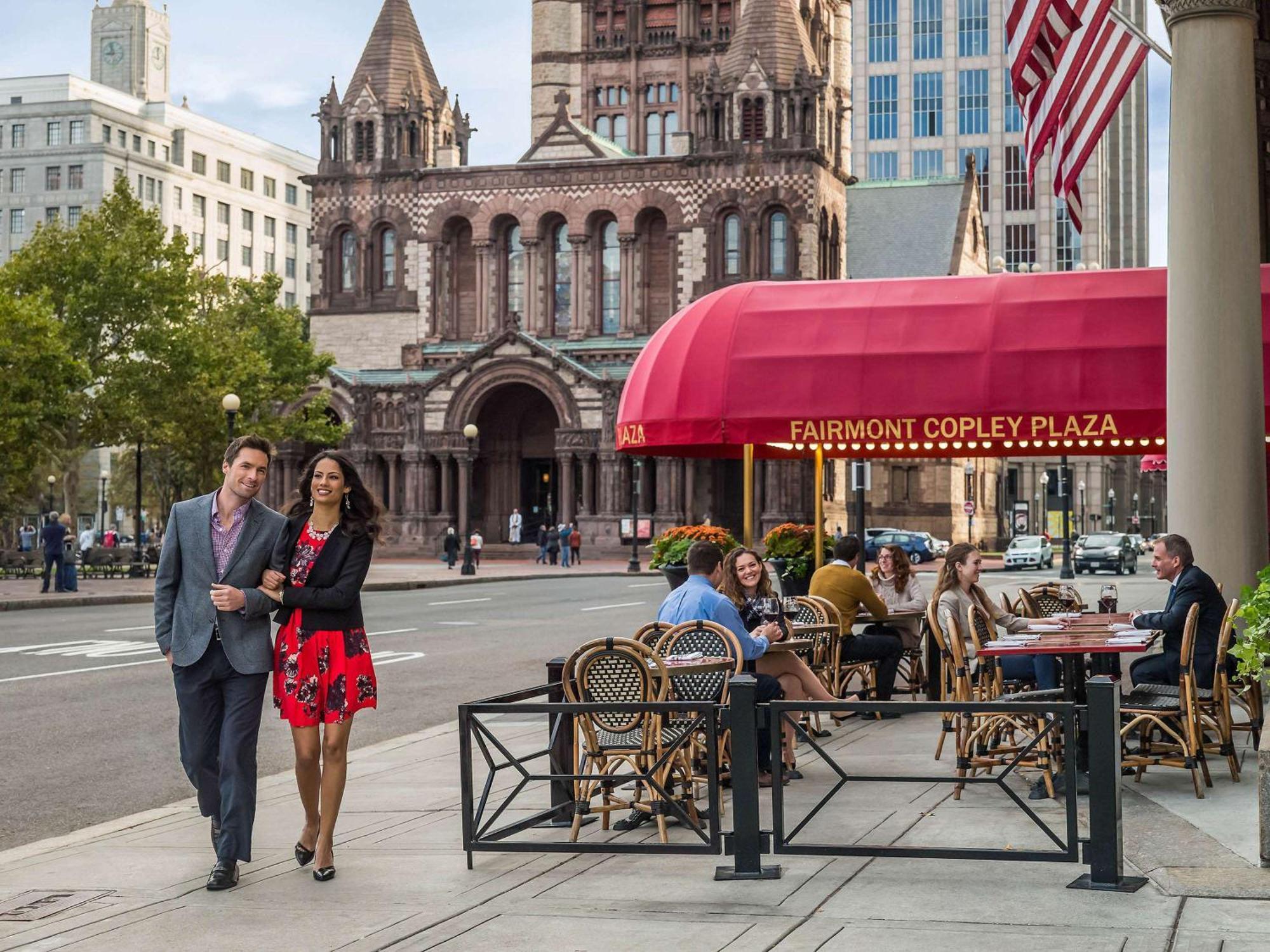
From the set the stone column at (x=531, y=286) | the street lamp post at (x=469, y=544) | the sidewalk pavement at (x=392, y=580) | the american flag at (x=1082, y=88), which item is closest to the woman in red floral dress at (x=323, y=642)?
the american flag at (x=1082, y=88)

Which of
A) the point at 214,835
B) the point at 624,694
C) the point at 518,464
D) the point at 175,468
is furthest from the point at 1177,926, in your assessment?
the point at 175,468

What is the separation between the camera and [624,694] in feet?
28.7

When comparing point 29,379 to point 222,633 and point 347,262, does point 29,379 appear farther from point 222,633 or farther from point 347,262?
point 222,633

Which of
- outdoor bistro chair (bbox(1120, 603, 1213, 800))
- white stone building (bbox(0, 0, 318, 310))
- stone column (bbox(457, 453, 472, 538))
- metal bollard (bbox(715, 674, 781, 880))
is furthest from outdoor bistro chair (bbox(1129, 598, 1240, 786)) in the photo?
white stone building (bbox(0, 0, 318, 310))

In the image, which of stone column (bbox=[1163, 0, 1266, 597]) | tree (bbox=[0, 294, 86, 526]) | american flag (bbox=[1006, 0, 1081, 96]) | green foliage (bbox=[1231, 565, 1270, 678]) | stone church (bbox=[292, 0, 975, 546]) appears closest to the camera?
green foliage (bbox=[1231, 565, 1270, 678])

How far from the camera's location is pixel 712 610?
33.1ft

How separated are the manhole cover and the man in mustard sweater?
8.03 m

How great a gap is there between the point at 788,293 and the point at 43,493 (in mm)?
84888

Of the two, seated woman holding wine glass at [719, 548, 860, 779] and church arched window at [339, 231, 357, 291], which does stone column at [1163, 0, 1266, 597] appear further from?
church arched window at [339, 231, 357, 291]

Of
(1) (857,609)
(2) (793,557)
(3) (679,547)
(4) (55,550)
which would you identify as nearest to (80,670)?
(3) (679,547)

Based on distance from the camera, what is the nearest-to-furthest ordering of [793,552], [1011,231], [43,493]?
[793,552], [43,493], [1011,231]

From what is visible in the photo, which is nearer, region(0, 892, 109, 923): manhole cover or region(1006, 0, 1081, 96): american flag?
region(0, 892, 109, 923): manhole cover

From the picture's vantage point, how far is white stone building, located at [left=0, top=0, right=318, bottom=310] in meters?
120

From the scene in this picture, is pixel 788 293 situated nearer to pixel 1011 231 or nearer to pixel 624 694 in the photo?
pixel 624 694
